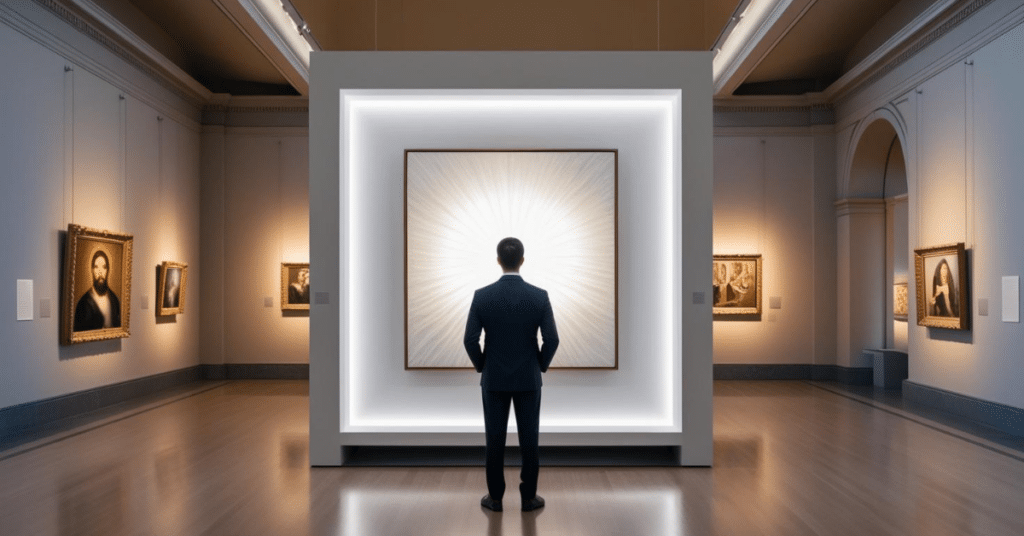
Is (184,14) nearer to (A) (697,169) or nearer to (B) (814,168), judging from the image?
(A) (697,169)

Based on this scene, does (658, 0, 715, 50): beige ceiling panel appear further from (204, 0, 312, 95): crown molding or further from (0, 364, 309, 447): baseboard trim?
(0, 364, 309, 447): baseboard trim

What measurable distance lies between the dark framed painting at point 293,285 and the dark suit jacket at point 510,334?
1307 centimetres

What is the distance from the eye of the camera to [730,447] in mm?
10648

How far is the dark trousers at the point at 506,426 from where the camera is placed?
7.19 metres

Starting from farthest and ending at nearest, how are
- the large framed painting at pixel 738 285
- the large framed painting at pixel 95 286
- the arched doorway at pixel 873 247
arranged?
1. the large framed painting at pixel 738 285
2. the arched doorway at pixel 873 247
3. the large framed painting at pixel 95 286

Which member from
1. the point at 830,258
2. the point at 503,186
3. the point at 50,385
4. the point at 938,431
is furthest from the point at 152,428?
the point at 830,258

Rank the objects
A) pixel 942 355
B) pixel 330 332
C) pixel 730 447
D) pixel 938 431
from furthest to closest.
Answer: pixel 942 355
pixel 938 431
pixel 730 447
pixel 330 332

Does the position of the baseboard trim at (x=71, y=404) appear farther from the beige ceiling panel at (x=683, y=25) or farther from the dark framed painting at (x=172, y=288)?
the beige ceiling panel at (x=683, y=25)

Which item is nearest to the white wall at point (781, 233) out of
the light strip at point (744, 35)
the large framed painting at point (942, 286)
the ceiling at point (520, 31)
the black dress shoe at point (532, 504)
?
the ceiling at point (520, 31)

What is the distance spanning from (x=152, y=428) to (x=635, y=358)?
743 cm

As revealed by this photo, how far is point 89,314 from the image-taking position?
44.4 ft

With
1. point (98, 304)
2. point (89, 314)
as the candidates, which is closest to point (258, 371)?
point (98, 304)

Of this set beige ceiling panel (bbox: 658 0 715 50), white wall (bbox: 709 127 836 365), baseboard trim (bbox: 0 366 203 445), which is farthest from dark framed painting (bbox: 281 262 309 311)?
white wall (bbox: 709 127 836 365)

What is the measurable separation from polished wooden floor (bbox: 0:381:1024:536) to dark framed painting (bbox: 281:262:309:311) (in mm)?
7381
